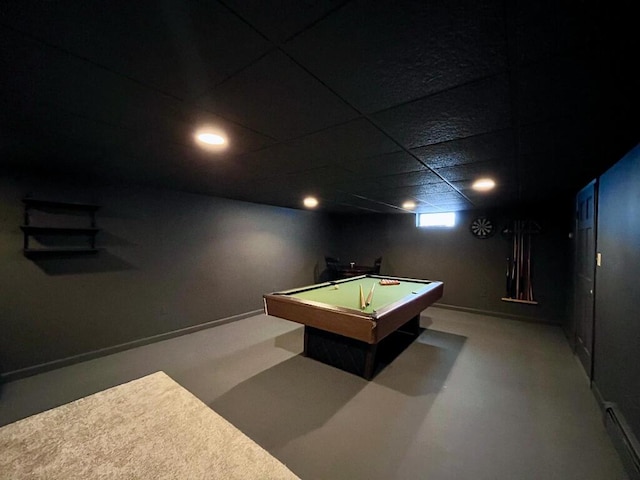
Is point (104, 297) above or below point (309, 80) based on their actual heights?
below

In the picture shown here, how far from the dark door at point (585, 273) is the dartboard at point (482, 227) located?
1.55m

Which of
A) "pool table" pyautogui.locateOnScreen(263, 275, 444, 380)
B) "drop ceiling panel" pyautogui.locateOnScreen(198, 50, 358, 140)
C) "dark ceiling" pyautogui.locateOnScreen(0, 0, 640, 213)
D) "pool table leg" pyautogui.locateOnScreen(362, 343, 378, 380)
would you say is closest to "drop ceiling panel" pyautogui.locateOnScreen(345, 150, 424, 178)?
"dark ceiling" pyautogui.locateOnScreen(0, 0, 640, 213)

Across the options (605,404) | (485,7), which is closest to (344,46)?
(485,7)

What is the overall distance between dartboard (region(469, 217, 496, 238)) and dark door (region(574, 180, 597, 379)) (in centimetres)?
155

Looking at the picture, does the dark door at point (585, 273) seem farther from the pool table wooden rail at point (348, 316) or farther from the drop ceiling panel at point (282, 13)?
the drop ceiling panel at point (282, 13)

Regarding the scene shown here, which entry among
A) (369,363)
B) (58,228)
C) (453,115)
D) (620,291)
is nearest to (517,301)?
(620,291)

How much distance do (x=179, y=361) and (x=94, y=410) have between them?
115 centimetres

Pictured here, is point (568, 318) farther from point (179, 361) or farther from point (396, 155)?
point (179, 361)

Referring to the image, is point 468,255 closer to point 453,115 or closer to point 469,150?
point 469,150

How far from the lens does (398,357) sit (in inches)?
127

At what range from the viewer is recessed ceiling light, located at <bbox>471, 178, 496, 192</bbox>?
2891 millimetres

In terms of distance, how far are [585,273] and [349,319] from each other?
2967 mm

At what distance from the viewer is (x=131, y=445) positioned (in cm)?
161

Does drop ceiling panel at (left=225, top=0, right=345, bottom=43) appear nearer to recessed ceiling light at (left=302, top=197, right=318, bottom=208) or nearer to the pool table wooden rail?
the pool table wooden rail
